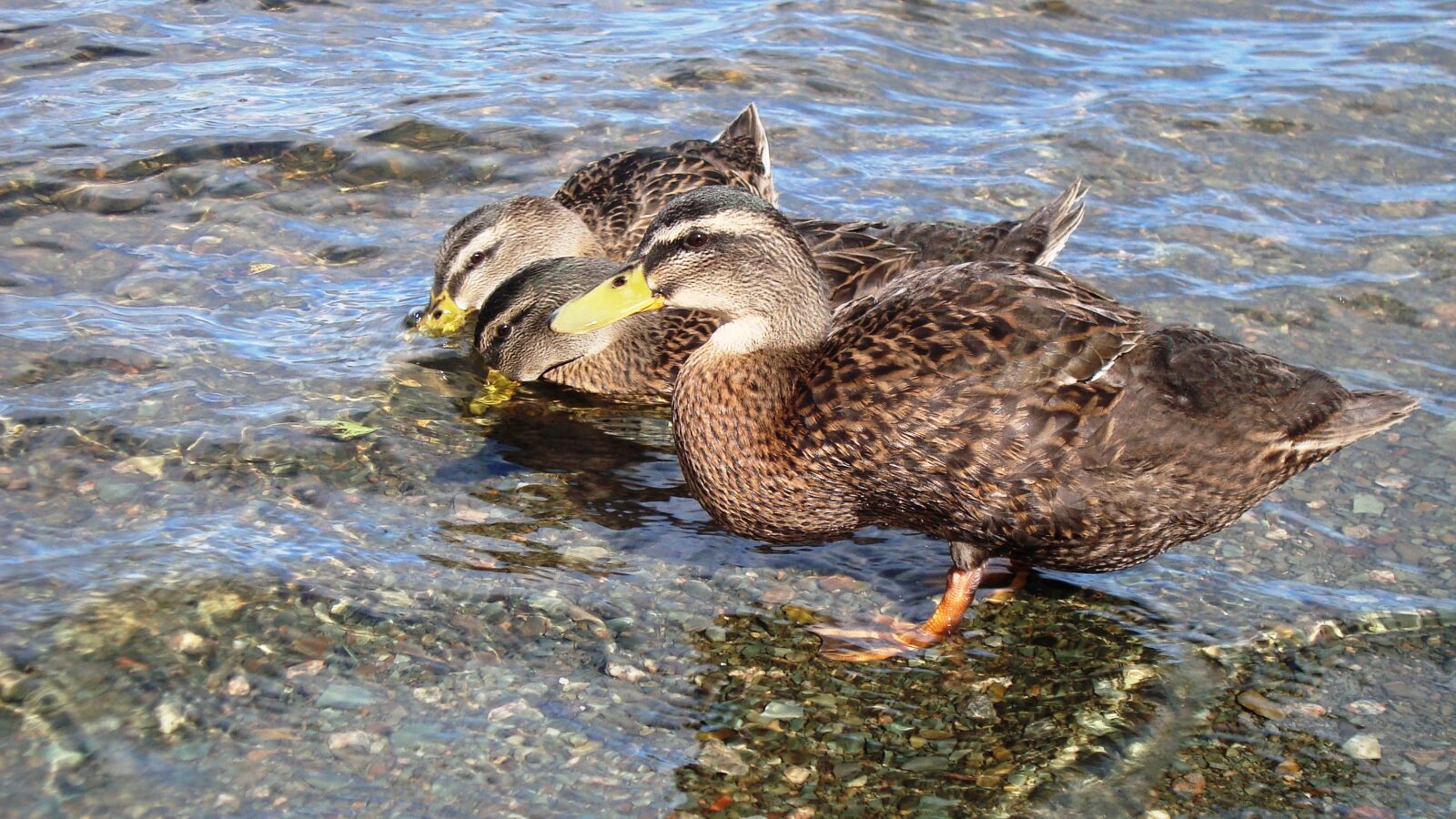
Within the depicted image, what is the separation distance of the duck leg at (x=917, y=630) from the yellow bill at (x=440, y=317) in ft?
9.81

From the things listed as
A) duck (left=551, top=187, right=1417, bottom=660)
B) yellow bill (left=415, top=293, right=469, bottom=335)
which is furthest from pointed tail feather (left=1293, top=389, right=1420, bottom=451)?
yellow bill (left=415, top=293, right=469, bottom=335)

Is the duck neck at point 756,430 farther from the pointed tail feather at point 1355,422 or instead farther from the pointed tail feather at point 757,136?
the pointed tail feather at point 757,136

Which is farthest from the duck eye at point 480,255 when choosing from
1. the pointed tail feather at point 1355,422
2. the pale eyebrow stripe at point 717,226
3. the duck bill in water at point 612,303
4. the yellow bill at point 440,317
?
the pointed tail feather at point 1355,422

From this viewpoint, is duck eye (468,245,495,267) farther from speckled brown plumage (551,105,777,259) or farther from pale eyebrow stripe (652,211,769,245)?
pale eyebrow stripe (652,211,769,245)

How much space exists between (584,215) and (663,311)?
3.53 feet

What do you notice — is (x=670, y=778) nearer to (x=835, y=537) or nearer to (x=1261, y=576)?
(x=835, y=537)

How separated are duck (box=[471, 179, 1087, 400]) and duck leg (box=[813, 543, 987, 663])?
6.23 ft

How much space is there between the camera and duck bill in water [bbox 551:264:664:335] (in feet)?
18.2

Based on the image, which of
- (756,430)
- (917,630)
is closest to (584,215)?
(756,430)

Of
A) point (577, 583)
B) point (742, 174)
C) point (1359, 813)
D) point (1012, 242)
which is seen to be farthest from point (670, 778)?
point (742, 174)

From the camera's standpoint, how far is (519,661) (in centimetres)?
479

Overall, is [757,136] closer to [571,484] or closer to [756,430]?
[571,484]

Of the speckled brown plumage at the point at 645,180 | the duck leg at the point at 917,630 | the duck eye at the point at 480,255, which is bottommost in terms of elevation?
the duck leg at the point at 917,630

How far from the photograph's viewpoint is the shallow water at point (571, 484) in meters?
4.42
